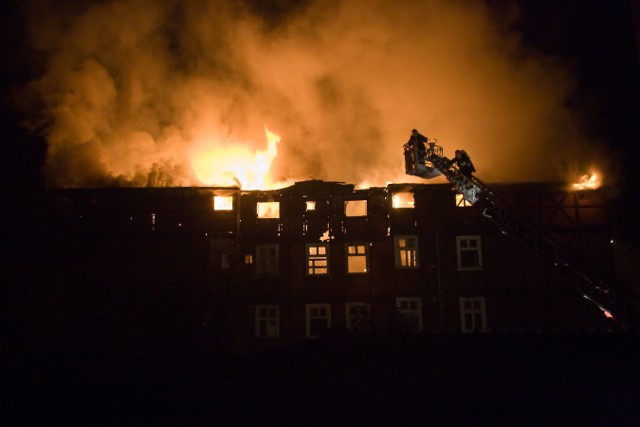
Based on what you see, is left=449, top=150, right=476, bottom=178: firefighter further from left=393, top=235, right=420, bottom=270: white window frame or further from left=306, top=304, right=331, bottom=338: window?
left=306, top=304, right=331, bottom=338: window

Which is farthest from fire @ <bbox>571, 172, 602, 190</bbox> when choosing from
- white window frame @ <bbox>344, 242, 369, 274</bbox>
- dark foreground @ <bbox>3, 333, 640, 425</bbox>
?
dark foreground @ <bbox>3, 333, 640, 425</bbox>

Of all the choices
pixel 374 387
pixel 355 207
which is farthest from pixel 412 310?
pixel 374 387

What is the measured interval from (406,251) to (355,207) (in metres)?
3.26

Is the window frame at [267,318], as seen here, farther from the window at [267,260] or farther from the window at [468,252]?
the window at [468,252]

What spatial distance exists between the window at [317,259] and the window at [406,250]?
11.2 feet

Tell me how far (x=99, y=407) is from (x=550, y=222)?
1919cm

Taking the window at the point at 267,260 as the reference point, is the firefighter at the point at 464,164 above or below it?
above

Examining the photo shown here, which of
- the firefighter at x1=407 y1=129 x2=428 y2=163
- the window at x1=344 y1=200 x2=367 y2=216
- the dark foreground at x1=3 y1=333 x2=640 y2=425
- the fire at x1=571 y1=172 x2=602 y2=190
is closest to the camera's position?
the dark foreground at x1=3 y1=333 x2=640 y2=425

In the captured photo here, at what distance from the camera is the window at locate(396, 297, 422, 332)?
1953 cm

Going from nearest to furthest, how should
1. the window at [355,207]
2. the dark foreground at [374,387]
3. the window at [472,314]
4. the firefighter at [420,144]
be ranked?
the dark foreground at [374,387], the firefighter at [420,144], the window at [472,314], the window at [355,207]

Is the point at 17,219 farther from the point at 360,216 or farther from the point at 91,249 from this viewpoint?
the point at 360,216

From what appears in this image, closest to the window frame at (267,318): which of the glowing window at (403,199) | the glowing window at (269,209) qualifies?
the glowing window at (269,209)

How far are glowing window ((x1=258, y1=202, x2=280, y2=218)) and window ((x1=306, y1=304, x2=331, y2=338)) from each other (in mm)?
4754

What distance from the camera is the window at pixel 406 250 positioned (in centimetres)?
2020
